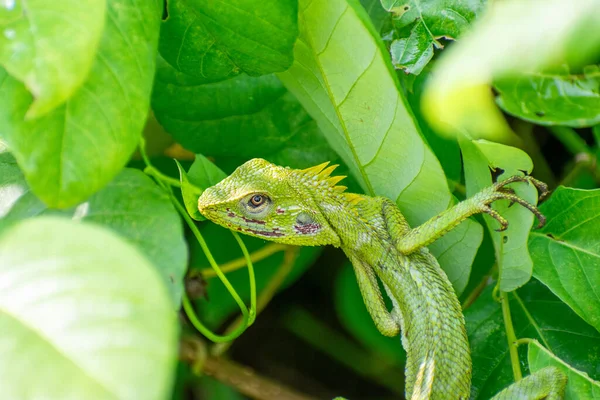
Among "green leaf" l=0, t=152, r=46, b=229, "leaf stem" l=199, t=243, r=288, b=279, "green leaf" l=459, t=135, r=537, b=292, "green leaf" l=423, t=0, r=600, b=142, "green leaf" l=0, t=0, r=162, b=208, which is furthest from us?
"leaf stem" l=199, t=243, r=288, b=279

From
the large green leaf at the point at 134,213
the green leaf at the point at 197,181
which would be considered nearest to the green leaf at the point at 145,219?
the large green leaf at the point at 134,213

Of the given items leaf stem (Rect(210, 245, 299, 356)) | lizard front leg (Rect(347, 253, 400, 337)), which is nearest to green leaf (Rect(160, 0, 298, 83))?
lizard front leg (Rect(347, 253, 400, 337))

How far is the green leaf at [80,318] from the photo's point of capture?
885 millimetres

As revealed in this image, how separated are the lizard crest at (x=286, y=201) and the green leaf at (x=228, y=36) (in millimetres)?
392

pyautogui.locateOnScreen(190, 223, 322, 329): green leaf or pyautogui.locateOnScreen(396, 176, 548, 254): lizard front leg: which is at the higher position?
pyautogui.locateOnScreen(396, 176, 548, 254): lizard front leg

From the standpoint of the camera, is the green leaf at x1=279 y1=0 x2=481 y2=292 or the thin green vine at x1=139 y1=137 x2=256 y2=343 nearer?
the green leaf at x1=279 y1=0 x2=481 y2=292

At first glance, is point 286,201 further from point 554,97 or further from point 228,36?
point 554,97

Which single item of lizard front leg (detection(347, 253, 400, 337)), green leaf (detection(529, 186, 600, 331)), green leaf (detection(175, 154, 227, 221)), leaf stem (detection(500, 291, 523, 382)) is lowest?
lizard front leg (detection(347, 253, 400, 337))

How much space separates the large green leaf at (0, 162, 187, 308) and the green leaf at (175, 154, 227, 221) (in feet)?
0.78

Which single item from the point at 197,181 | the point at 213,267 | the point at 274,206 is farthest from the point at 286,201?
the point at 213,267

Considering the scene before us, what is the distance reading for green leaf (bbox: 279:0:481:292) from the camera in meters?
Answer: 1.74

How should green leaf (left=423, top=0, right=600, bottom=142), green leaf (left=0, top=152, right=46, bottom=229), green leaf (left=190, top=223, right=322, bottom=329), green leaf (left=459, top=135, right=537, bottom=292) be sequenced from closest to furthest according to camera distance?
green leaf (left=423, top=0, right=600, bottom=142)
green leaf (left=0, top=152, right=46, bottom=229)
green leaf (left=459, top=135, right=537, bottom=292)
green leaf (left=190, top=223, right=322, bottom=329)

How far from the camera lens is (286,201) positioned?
226 centimetres

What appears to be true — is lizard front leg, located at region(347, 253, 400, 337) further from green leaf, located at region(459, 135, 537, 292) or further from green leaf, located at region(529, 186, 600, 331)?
green leaf, located at region(529, 186, 600, 331)
